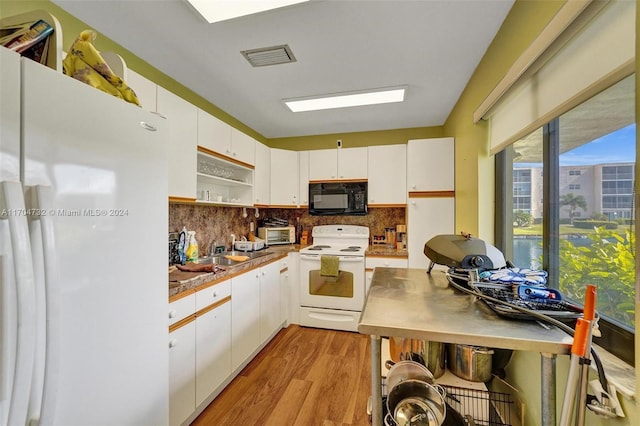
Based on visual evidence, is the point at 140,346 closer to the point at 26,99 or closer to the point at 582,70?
the point at 26,99

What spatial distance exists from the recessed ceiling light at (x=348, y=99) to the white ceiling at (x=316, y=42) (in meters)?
0.06

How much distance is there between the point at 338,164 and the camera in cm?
319

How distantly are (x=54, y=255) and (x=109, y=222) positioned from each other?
0.72ft

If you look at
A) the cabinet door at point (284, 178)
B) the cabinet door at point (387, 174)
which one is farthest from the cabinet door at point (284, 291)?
the cabinet door at point (387, 174)

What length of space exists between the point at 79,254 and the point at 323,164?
8.86 ft

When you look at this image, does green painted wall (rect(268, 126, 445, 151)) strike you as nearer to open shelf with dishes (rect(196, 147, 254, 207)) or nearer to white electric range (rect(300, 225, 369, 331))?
open shelf with dishes (rect(196, 147, 254, 207))

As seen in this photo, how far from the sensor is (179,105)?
1.78 m

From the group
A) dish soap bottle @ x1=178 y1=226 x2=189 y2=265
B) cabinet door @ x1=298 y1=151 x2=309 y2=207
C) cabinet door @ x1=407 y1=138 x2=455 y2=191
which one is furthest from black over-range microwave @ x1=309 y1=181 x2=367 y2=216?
dish soap bottle @ x1=178 y1=226 x2=189 y2=265

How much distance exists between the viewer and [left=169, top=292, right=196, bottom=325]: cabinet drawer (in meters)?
1.34

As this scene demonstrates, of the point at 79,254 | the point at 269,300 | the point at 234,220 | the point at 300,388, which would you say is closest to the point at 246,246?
the point at 234,220

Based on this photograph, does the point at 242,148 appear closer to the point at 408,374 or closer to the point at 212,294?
the point at 212,294

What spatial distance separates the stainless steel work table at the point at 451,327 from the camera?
0.64 meters

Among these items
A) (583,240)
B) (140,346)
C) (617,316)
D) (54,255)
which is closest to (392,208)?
(583,240)

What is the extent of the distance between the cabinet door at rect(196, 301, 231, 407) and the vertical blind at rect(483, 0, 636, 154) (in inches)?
81.6
